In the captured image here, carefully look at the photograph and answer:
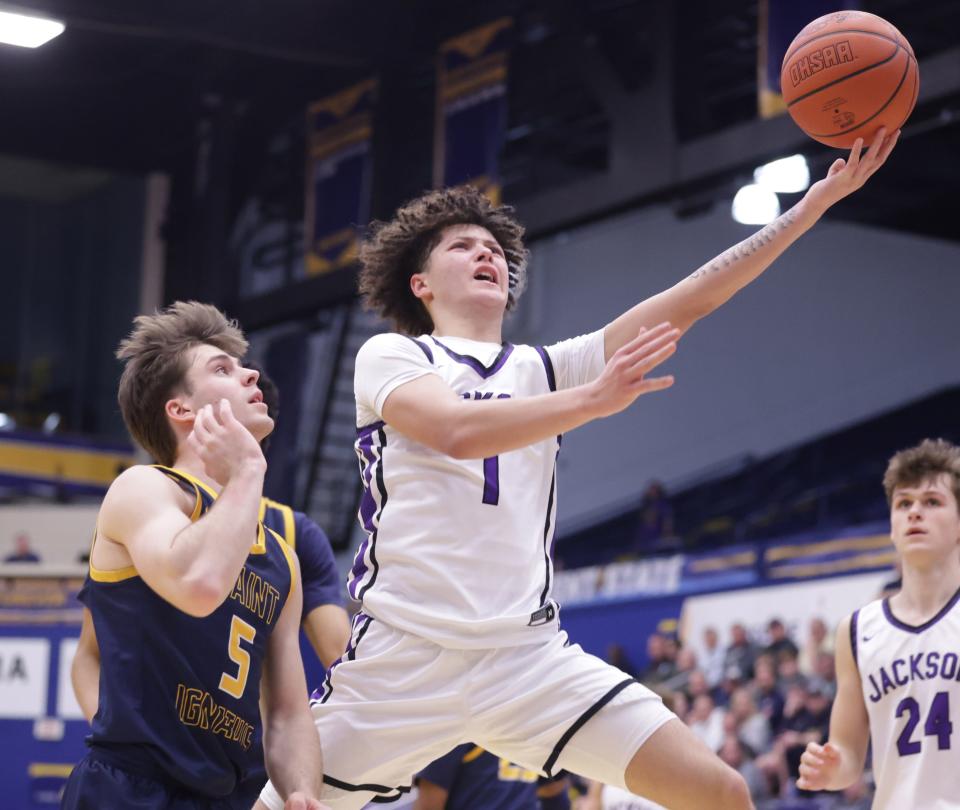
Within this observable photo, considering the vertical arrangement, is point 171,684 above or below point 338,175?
below

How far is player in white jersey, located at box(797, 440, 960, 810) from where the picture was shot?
4465 millimetres

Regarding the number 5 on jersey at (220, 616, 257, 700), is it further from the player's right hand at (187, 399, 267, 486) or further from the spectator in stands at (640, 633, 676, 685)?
the spectator in stands at (640, 633, 676, 685)

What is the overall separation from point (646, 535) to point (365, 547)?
14.0 meters

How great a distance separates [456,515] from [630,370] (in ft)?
2.50

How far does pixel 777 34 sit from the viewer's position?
10.0 metres

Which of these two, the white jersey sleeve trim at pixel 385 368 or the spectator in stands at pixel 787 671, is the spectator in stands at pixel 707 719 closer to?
the spectator in stands at pixel 787 671

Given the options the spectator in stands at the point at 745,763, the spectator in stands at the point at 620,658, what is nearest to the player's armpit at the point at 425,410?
the spectator in stands at the point at 745,763

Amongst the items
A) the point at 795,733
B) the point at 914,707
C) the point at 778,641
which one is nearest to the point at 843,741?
the point at 914,707

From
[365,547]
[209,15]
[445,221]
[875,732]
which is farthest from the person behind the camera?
[209,15]

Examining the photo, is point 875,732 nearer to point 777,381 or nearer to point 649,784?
point 649,784

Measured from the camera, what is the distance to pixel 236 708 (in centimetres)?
323

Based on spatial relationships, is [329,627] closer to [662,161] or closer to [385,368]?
[385,368]

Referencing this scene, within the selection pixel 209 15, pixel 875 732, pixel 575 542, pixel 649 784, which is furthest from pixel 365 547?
pixel 575 542

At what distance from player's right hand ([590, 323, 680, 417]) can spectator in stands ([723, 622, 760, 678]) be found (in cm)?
920
